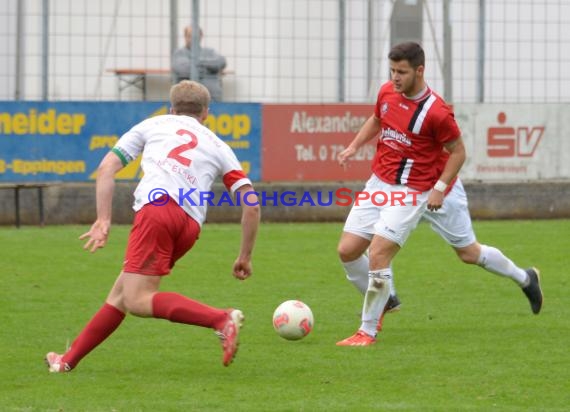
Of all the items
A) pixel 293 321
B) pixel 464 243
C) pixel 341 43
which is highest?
pixel 341 43

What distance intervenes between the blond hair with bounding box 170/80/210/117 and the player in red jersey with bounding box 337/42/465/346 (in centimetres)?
178

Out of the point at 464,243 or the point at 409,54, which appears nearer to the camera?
the point at 409,54

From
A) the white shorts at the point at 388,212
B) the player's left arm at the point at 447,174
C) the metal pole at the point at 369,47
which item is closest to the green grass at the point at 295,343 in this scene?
the white shorts at the point at 388,212

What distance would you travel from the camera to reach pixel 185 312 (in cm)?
725

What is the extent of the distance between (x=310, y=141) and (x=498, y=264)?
8.31 metres

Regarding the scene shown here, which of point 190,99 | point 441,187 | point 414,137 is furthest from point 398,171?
point 190,99

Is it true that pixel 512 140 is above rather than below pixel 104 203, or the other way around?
below

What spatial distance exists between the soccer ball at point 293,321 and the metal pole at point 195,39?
954cm

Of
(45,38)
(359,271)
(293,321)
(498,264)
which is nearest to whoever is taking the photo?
(293,321)

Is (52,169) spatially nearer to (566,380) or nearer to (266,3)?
(266,3)

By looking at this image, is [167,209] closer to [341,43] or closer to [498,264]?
[498,264]

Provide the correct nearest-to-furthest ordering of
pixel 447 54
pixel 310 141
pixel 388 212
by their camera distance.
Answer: pixel 388 212, pixel 310 141, pixel 447 54

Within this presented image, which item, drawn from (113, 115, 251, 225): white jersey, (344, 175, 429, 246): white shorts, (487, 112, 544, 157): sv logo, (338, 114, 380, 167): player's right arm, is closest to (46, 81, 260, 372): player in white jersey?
(113, 115, 251, 225): white jersey

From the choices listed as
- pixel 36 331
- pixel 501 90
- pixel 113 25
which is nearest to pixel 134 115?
pixel 113 25
